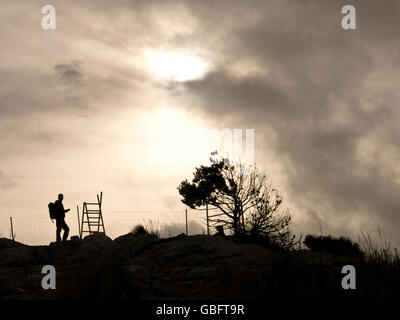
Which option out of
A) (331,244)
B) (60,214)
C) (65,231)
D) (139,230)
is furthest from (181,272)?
(331,244)

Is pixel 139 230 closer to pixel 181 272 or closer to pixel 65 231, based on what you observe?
pixel 65 231

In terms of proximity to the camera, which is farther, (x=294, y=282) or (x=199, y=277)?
(x=199, y=277)

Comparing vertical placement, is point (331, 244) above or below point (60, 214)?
below

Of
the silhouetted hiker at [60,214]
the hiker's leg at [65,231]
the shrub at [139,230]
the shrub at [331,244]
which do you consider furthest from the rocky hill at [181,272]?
the shrub at [331,244]

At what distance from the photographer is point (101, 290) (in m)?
11.6

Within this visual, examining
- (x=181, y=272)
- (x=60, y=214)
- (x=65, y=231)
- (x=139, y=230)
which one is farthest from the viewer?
(x=139, y=230)

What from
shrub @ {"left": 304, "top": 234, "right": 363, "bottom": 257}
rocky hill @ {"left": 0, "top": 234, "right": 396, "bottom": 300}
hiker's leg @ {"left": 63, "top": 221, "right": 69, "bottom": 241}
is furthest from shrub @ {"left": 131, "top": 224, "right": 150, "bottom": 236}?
shrub @ {"left": 304, "top": 234, "right": 363, "bottom": 257}

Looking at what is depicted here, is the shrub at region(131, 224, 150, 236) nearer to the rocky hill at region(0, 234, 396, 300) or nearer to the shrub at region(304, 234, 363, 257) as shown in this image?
the rocky hill at region(0, 234, 396, 300)

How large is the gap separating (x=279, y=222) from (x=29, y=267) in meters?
17.1

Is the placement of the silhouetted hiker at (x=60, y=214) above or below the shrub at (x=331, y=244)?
above

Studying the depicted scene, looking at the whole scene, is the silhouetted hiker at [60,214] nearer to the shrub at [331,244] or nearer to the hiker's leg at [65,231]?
the hiker's leg at [65,231]
